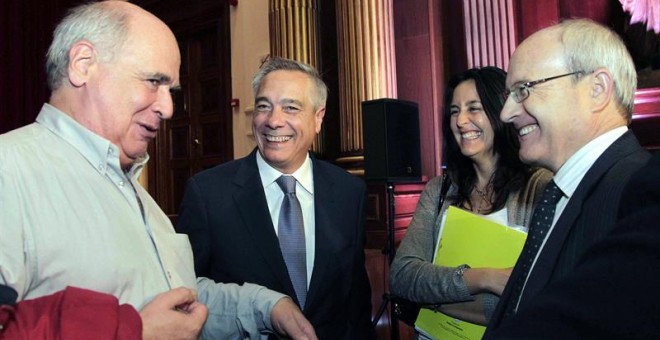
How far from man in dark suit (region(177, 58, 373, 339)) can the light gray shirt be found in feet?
1.68

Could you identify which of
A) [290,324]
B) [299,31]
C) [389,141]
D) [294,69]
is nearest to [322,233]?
[290,324]

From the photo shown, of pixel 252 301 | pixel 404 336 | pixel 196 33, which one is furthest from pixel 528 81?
pixel 196 33

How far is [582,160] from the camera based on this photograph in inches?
47.9

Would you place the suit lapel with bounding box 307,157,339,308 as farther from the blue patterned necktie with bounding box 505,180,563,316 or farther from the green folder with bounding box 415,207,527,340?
the blue patterned necktie with bounding box 505,180,563,316

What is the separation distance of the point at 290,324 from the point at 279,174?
687 millimetres

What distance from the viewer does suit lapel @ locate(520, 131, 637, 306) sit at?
100 centimetres

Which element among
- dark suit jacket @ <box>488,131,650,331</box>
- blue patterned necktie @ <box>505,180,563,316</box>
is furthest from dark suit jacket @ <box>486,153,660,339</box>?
blue patterned necktie @ <box>505,180,563,316</box>

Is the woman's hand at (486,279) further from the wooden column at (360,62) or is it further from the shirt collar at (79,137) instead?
the wooden column at (360,62)

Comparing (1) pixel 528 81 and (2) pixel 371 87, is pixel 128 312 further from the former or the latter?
(2) pixel 371 87

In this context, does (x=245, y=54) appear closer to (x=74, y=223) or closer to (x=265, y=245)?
(x=265, y=245)

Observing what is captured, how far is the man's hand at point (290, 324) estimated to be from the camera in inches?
56.0

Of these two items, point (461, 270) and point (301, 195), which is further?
point (301, 195)

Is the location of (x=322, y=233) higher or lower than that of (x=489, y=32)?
lower

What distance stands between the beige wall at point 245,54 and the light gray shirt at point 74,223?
4.59 m
